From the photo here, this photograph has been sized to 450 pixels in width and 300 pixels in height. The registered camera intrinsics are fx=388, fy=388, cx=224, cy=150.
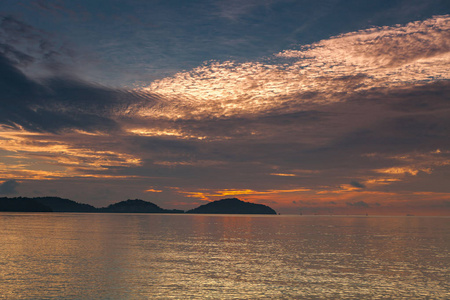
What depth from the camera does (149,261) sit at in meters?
53.6

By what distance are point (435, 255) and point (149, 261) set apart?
46402 millimetres

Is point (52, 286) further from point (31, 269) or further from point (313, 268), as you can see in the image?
point (313, 268)

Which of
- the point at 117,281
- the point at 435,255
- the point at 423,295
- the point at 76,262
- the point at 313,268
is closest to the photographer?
the point at 423,295

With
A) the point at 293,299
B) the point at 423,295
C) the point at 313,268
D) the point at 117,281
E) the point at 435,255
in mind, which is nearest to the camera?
the point at 293,299

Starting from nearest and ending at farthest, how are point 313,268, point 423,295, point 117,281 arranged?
1. point 423,295
2. point 117,281
3. point 313,268

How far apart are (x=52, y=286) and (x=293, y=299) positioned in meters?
23.0

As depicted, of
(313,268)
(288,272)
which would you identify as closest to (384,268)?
(313,268)

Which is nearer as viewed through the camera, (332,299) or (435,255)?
(332,299)

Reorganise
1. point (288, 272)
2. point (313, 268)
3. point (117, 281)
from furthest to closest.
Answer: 1. point (313, 268)
2. point (288, 272)
3. point (117, 281)

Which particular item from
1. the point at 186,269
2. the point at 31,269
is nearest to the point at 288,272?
the point at 186,269

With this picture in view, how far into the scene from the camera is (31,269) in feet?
152

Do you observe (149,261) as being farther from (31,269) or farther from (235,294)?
(235,294)

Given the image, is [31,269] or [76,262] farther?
[76,262]

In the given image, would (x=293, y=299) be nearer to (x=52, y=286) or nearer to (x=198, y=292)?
(x=198, y=292)
